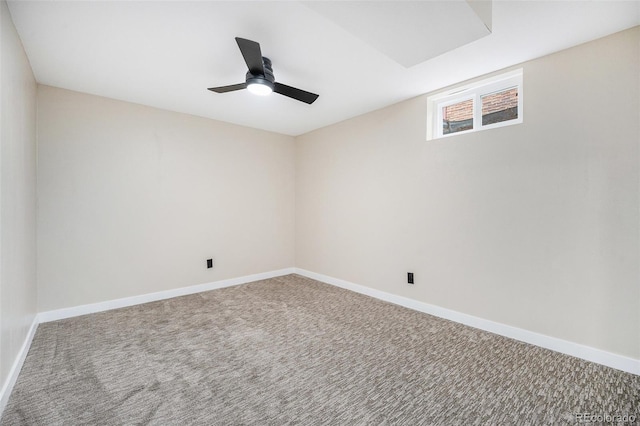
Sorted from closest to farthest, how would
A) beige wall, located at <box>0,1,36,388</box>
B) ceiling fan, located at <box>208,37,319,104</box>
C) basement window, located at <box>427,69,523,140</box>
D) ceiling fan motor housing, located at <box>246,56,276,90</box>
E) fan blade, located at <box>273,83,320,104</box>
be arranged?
beige wall, located at <box>0,1,36,388</box> → ceiling fan, located at <box>208,37,319,104</box> → ceiling fan motor housing, located at <box>246,56,276,90</box> → fan blade, located at <box>273,83,320,104</box> → basement window, located at <box>427,69,523,140</box>

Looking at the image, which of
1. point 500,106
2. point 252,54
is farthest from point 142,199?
point 500,106

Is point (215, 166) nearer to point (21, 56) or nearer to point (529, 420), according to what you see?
point (21, 56)

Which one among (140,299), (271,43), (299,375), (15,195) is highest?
(271,43)

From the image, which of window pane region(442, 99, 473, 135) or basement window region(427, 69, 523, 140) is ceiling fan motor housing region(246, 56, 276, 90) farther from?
window pane region(442, 99, 473, 135)

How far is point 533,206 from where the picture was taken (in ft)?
7.86

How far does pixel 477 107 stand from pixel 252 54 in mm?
2183

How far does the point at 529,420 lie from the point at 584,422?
11.0 inches

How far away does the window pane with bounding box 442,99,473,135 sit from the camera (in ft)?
9.50

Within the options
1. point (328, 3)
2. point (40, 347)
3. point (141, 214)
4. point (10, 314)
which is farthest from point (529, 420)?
point (141, 214)

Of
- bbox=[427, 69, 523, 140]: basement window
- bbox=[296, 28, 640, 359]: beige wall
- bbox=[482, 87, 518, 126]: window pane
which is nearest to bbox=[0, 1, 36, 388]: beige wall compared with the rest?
bbox=[296, 28, 640, 359]: beige wall

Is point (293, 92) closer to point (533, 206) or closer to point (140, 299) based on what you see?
point (533, 206)

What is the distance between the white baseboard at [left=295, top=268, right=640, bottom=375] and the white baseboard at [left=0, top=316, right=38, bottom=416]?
126 inches

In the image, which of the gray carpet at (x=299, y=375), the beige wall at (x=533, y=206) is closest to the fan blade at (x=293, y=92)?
the beige wall at (x=533, y=206)

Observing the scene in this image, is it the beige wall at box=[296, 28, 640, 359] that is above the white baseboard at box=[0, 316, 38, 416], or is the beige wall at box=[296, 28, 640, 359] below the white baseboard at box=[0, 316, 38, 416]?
above
